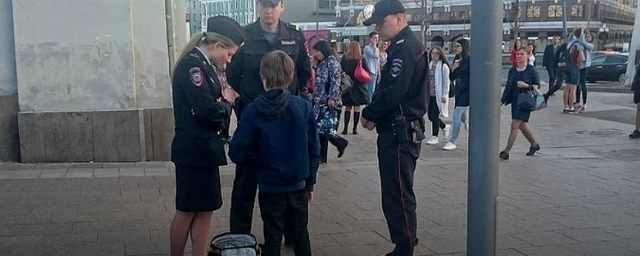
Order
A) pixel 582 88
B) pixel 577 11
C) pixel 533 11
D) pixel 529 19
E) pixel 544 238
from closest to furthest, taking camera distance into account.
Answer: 1. pixel 544 238
2. pixel 582 88
3. pixel 577 11
4. pixel 529 19
5. pixel 533 11

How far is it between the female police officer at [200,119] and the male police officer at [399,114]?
1.09 m

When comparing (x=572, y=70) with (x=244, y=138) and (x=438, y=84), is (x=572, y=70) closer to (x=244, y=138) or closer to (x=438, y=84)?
(x=438, y=84)

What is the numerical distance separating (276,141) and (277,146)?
0.03m

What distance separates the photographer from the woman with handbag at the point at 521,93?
10000 millimetres

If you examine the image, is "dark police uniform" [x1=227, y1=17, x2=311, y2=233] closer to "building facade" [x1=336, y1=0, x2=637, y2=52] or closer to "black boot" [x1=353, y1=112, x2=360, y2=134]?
"black boot" [x1=353, y1=112, x2=360, y2=134]

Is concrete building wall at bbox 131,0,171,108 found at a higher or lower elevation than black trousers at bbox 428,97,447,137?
higher

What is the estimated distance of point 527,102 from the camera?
393 inches

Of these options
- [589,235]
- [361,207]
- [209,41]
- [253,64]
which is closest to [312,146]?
[209,41]

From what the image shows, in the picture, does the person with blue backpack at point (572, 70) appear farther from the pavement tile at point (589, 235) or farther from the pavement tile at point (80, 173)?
the pavement tile at point (80, 173)

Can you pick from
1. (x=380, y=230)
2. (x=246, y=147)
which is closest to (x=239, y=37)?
(x=246, y=147)

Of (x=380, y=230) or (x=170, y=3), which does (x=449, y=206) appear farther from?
(x=170, y=3)

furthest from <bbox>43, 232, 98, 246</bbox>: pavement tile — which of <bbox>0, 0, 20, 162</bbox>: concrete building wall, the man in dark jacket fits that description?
the man in dark jacket

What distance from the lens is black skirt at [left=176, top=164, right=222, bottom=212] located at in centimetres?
472

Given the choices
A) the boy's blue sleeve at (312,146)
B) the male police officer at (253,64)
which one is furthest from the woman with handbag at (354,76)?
the boy's blue sleeve at (312,146)
